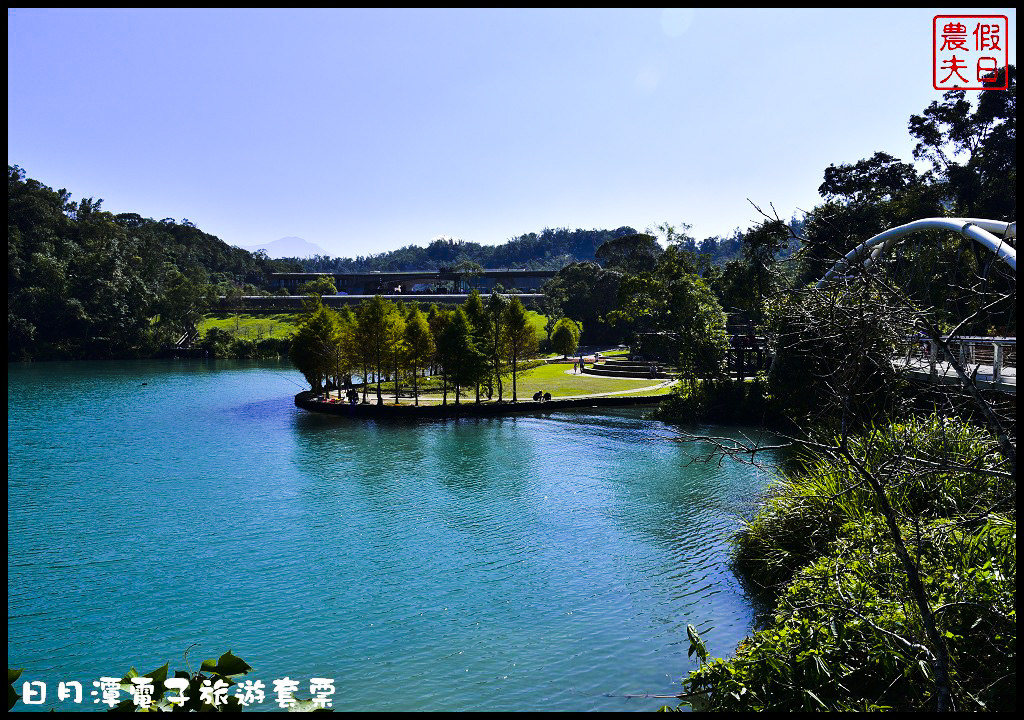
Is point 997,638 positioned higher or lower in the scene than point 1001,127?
lower

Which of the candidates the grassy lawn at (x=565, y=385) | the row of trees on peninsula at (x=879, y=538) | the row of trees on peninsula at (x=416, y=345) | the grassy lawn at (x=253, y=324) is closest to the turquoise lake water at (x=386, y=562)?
the row of trees on peninsula at (x=879, y=538)

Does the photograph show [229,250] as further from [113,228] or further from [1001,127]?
[1001,127]

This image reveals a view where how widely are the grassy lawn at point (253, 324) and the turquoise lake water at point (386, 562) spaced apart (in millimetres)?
40184

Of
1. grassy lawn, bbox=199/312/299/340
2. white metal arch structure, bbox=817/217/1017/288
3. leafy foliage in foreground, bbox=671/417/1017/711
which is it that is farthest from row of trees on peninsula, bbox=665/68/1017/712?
grassy lawn, bbox=199/312/299/340

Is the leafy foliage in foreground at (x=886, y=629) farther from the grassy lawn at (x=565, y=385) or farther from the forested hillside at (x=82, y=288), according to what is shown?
the forested hillside at (x=82, y=288)

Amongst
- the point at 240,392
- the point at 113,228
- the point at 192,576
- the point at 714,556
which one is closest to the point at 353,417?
the point at 240,392

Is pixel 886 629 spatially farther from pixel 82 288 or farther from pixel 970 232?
pixel 82 288

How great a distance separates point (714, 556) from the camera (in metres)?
13.3

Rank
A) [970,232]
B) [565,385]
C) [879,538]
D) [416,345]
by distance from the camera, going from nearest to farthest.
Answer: [879,538] → [970,232] → [416,345] → [565,385]

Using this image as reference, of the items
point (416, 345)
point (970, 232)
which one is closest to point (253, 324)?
point (416, 345)

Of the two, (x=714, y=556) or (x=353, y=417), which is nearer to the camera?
(x=714, y=556)

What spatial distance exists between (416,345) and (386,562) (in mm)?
20795

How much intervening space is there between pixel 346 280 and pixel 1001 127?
92.7 metres

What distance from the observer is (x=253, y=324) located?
70.6m
